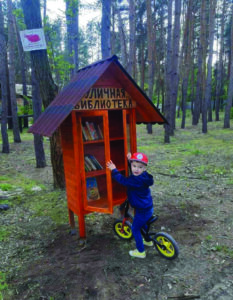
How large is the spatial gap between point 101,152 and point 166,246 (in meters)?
2.23

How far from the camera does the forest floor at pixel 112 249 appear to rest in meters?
2.96

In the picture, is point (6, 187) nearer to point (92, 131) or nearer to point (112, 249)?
point (92, 131)

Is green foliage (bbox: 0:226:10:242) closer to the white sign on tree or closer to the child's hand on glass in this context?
the child's hand on glass

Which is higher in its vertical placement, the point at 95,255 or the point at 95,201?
the point at 95,201

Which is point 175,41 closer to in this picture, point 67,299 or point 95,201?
point 95,201

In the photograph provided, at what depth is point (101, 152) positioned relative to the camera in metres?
4.93

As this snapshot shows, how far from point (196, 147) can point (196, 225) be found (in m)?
7.52

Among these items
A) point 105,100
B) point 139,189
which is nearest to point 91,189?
point 139,189

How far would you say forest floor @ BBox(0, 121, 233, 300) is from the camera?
2957 mm

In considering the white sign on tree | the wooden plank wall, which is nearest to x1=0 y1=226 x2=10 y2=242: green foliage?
the wooden plank wall

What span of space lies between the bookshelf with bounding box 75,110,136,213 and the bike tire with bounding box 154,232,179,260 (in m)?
0.85

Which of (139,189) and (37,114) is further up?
(37,114)

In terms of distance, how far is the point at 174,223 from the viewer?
4.61 metres

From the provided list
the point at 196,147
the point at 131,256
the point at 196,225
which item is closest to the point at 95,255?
the point at 131,256
